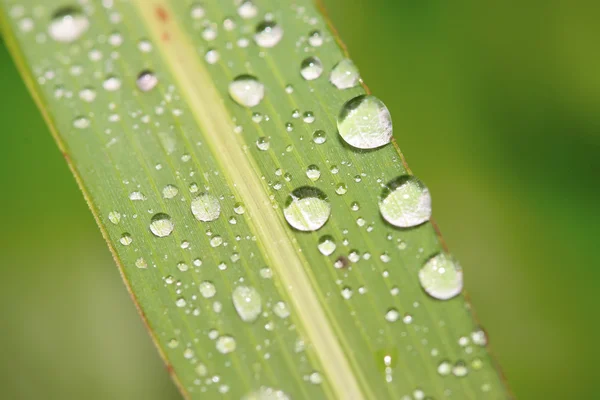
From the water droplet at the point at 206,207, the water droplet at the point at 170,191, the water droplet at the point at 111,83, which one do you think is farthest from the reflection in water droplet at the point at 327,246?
the water droplet at the point at 111,83

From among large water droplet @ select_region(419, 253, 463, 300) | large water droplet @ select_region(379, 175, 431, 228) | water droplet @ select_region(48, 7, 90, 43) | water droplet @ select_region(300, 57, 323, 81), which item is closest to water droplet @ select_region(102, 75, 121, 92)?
water droplet @ select_region(48, 7, 90, 43)

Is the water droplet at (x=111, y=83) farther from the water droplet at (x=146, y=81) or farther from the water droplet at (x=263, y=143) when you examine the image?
the water droplet at (x=263, y=143)

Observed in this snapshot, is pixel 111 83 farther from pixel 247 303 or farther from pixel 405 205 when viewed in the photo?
pixel 405 205

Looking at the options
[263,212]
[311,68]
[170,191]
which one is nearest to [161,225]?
[170,191]

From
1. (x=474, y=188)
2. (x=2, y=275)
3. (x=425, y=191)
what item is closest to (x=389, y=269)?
(x=425, y=191)

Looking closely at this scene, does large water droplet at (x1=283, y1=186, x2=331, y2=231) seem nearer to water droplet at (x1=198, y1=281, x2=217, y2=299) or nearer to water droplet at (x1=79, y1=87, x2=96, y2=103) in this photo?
water droplet at (x1=198, y1=281, x2=217, y2=299)

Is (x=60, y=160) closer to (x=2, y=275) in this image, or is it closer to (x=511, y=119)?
(x=2, y=275)

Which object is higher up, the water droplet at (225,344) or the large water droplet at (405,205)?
the large water droplet at (405,205)
